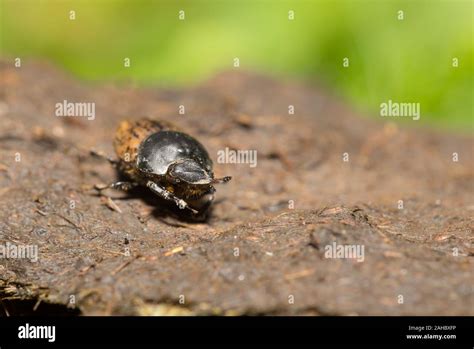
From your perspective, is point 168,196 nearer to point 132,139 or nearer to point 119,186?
point 119,186

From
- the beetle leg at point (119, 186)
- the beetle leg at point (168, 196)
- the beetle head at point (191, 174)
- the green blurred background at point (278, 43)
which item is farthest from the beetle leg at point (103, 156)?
the green blurred background at point (278, 43)

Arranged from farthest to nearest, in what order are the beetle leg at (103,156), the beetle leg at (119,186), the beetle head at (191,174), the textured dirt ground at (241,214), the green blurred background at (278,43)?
the green blurred background at (278,43), the beetle leg at (103,156), the beetle leg at (119,186), the beetle head at (191,174), the textured dirt ground at (241,214)

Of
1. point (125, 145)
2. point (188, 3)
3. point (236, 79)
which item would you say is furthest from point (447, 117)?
point (125, 145)

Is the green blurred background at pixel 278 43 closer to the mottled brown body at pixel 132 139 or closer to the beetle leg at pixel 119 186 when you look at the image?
the mottled brown body at pixel 132 139

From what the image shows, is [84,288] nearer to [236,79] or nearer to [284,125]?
[284,125]

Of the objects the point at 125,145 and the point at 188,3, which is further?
the point at 188,3

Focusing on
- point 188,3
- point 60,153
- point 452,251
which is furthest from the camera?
point 188,3

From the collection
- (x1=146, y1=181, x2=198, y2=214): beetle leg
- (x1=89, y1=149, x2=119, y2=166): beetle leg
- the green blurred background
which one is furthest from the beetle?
the green blurred background
